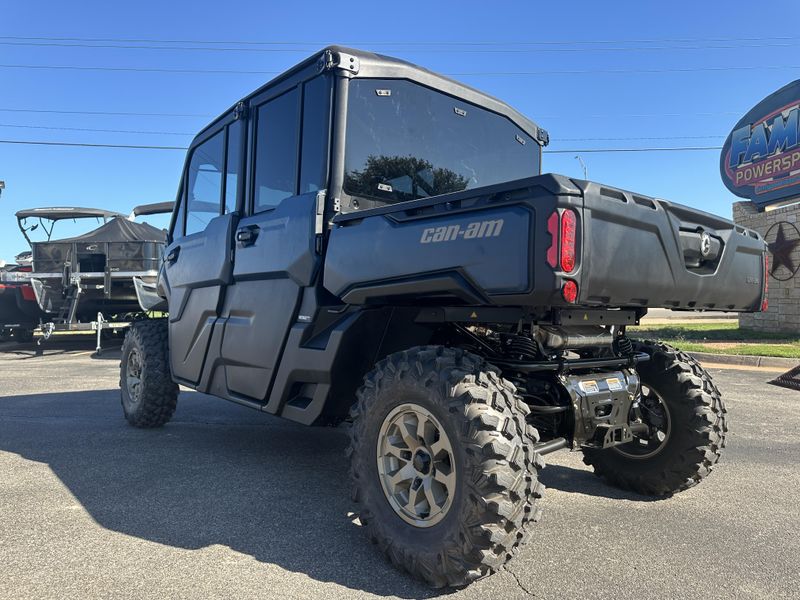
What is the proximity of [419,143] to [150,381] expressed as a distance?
3.47m

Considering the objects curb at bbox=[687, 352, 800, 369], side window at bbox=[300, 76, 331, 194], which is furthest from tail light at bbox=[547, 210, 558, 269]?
curb at bbox=[687, 352, 800, 369]

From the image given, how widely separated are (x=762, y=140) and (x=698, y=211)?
17.7 metres

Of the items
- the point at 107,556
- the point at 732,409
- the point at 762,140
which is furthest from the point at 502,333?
the point at 762,140

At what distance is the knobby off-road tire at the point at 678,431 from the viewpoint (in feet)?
11.3

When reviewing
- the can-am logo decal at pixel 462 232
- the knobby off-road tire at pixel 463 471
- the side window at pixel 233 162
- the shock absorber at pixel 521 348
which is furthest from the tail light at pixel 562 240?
the side window at pixel 233 162

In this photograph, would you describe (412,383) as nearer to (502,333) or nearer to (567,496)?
(502,333)

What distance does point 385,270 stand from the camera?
2.90 metres

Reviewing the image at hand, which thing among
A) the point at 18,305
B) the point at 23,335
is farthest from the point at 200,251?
Answer: the point at 23,335

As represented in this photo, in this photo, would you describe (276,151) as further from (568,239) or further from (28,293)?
(28,293)

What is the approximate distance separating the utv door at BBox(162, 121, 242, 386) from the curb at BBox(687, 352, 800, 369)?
30.6 ft

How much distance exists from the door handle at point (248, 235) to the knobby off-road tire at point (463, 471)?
1.69 metres

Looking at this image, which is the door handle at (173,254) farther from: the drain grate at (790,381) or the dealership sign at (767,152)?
the dealership sign at (767,152)

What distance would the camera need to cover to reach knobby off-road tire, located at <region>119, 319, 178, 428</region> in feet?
18.0

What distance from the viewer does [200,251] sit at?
189 inches
